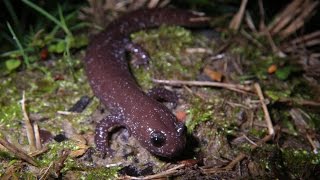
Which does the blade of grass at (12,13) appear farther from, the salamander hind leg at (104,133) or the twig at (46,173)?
the twig at (46,173)

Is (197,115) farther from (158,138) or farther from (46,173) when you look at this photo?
(46,173)

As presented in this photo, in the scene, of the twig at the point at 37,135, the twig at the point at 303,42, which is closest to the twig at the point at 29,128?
the twig at the point at 37,135

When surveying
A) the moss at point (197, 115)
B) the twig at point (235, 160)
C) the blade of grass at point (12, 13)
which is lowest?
the twig at point (235, 160)

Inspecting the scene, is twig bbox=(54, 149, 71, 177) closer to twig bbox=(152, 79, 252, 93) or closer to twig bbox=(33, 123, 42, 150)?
twig bbox=(33, 123, 42, 150)

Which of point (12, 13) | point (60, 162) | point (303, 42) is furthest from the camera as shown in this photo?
point (303, 42)

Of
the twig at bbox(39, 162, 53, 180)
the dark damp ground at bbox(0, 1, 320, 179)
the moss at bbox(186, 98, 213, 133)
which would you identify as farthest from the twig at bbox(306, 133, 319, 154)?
the twig at bbox(39, 162, 53, 180)

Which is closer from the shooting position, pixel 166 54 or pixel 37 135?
pixel 37 135

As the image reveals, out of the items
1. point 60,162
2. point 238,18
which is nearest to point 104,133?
point 60,162
